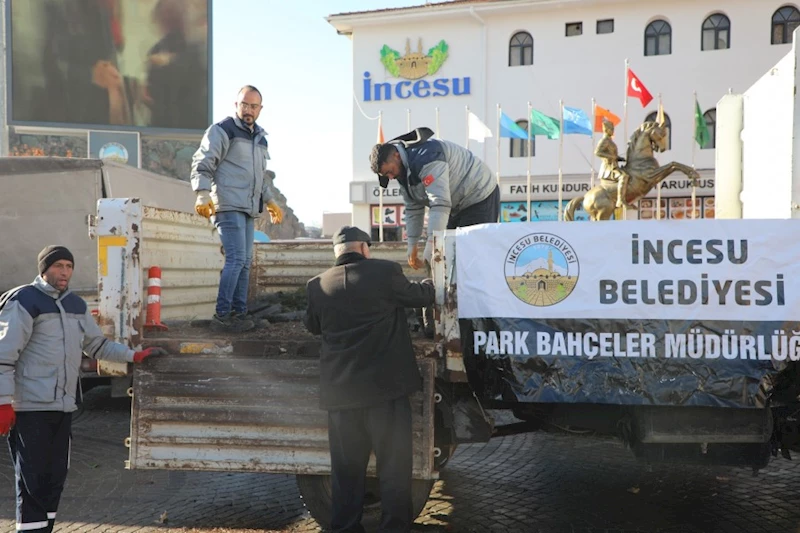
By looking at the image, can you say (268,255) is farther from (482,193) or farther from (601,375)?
(601,375)

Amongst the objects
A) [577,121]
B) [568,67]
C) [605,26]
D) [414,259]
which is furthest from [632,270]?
[605,26]

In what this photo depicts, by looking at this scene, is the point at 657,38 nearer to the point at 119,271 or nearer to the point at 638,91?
the point at 638,91

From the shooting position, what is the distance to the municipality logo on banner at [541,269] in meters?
3.88

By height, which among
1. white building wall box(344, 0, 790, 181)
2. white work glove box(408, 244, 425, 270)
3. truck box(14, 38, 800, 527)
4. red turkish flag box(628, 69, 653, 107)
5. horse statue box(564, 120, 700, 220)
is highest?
white building wall box(344, 0, 790, 181)

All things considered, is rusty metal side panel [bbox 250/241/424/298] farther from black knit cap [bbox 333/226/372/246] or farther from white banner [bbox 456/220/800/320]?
white banner [bbox 456/220/800/320]

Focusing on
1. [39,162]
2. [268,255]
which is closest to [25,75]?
[39,162]

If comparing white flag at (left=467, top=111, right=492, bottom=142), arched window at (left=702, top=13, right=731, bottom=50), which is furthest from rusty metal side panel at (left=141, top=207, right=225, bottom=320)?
arched window at (left=702, top=13, right=731, bottom=50)

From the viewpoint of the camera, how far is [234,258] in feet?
16.7

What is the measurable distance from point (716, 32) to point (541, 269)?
71.0ft

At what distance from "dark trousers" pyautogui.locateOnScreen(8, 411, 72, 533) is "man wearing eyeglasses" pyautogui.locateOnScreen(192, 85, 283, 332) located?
124cm

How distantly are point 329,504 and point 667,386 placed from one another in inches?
82.6

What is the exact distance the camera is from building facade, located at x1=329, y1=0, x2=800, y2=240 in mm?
22094

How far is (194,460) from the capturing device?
13.9 ft

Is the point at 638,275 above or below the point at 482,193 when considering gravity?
below
